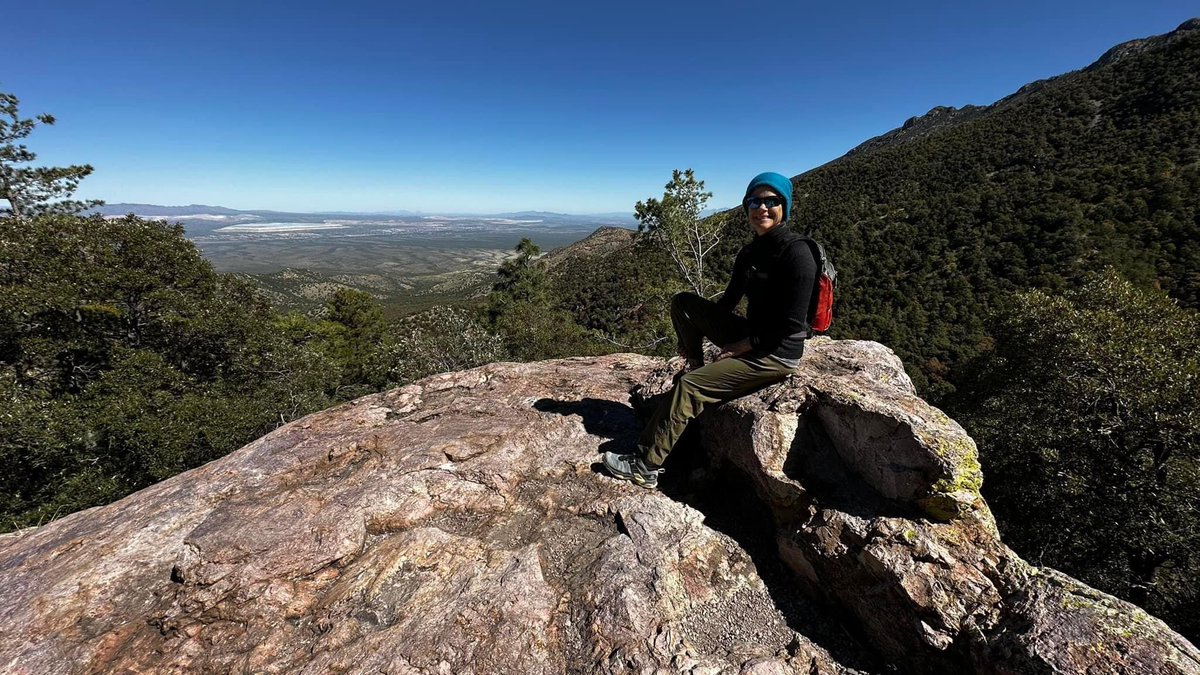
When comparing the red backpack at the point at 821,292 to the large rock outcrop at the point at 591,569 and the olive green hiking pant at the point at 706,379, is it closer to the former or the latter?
the olive green hiking pant at the point at 706,379

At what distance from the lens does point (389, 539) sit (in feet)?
20.1

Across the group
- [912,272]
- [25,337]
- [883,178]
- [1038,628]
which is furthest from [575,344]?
[883,178]

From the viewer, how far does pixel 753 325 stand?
5.98 meters

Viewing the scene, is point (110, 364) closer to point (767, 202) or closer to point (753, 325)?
point (753, 325)

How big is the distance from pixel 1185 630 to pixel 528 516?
15386 mm

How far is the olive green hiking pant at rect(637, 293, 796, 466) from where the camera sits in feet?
19.1

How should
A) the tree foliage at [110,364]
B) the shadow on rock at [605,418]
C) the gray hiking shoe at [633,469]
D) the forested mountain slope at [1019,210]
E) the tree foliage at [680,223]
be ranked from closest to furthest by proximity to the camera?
the gray hiking shoe at [633,469] → the shadow on rock at [605,418] → the tree foliage at [110,364] → the tree foliage at [680,223] → the forested mountain slope at [1019,210]

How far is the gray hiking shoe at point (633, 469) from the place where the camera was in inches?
259

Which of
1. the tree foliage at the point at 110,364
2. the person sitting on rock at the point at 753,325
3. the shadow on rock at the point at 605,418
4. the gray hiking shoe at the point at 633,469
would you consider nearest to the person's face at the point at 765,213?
the person sitting on rock at the point at 753,325

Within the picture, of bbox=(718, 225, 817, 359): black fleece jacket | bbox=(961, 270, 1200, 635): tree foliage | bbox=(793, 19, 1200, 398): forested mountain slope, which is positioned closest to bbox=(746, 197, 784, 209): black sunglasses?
bbox=(718, 225, 817, 359): black fleece jacket

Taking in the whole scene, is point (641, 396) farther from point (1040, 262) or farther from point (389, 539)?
point (1040, 262)

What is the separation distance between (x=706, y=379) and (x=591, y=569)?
2.95 metres

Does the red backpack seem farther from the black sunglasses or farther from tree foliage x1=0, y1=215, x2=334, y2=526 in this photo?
tree foliage x1=0, y1=215, x2=334, y2=526

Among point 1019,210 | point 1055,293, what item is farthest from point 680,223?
point 1019,210
